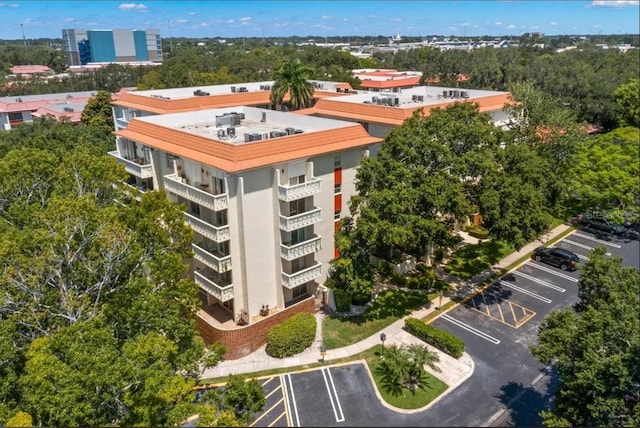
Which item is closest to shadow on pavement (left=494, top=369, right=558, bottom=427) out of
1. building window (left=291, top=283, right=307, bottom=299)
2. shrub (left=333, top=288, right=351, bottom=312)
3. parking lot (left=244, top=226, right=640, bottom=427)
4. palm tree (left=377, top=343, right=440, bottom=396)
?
parking lot (left=244, top=226, right=640, bottom=427)

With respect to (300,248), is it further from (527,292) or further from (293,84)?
(293,84)

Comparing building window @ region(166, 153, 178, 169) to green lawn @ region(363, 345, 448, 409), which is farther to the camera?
building window @ region(166, 153, 178, 169)

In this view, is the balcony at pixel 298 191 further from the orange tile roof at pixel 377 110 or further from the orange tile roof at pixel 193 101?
the orange tile roof at pixel 193 101

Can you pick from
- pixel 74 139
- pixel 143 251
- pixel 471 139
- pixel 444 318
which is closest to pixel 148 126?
pixel 143 251

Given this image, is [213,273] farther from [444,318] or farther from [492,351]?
[492,351]

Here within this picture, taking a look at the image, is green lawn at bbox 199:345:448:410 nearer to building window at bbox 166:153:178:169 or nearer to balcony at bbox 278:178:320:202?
A: balcony at bbox 278:178:320:202

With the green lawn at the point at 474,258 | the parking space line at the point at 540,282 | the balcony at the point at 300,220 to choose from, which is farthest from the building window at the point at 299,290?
the parking space line at the point at 540,282
